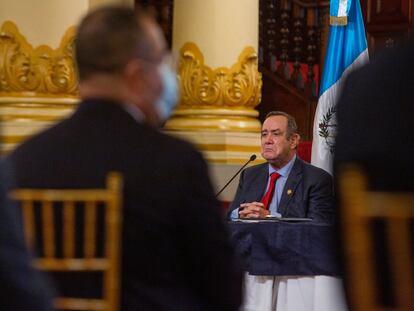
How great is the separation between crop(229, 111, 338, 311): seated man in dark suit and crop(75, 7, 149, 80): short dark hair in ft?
10.7

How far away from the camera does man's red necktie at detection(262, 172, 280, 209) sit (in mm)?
6518

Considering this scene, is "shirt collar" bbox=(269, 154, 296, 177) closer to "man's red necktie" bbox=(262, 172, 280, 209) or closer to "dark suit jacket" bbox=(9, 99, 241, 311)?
"man's red necktie" bbox=(262, 172, 280, 209)

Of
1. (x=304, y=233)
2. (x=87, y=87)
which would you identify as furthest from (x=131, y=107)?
(x=304, y=233)

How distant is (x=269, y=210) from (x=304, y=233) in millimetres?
549

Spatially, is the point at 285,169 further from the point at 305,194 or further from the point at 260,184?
the point at 305,194

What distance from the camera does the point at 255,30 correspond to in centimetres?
794

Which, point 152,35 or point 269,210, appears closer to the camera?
point 152,35

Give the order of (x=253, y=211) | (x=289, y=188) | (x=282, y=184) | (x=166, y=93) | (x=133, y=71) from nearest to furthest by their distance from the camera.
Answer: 1. (x=133, y=71)
2. (x=166, y=93)
3. (x=253, y=211)
4. (x=289, y=188)
5. (x=282, y=184)

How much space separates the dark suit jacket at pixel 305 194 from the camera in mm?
6316

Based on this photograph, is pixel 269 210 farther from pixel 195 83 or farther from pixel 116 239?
pixel 116 239

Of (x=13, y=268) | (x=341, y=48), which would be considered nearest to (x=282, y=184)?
(x=341, y=48)

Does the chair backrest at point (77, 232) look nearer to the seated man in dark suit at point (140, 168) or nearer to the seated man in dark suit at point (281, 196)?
the seated man in dark suit at point (140, 168)

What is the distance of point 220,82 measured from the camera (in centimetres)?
772

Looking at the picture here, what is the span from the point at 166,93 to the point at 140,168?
0.98ft
